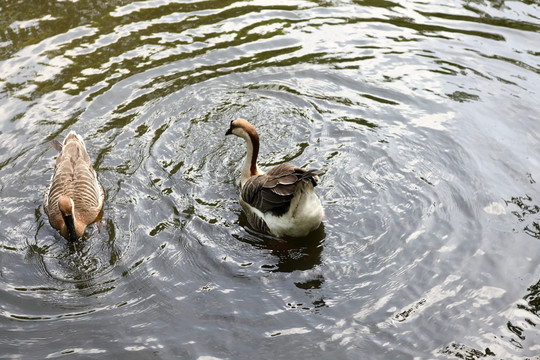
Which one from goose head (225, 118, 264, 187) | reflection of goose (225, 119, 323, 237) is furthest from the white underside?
goose head (225, 118, 264, 187)

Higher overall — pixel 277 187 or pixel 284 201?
pixel 277 187

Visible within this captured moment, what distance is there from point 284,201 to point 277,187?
193mm

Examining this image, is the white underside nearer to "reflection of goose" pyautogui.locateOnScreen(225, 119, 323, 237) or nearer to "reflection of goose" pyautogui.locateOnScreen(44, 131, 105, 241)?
"reflection of goose" pyautogui.locateOnScreen(225, 119, 323, 237)

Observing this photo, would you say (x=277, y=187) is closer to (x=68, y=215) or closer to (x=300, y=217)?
(x=300, y=217)

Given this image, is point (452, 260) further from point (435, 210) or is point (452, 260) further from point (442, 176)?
point (442, 176)

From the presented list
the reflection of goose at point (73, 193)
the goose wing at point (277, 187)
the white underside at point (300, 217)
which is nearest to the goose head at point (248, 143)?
the goose wing at point (277, 187)

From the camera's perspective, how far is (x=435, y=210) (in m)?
7.68

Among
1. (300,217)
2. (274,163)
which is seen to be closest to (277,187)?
(300,217)

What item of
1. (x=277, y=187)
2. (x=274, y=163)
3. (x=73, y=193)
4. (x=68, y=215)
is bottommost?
(x=274, y=163)

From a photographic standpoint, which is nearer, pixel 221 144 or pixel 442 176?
pixel 442 176

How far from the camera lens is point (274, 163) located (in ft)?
28.7

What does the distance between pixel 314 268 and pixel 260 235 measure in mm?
977

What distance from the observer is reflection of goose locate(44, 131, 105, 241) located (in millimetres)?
7215

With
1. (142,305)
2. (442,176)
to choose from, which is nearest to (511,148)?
(442,176)
